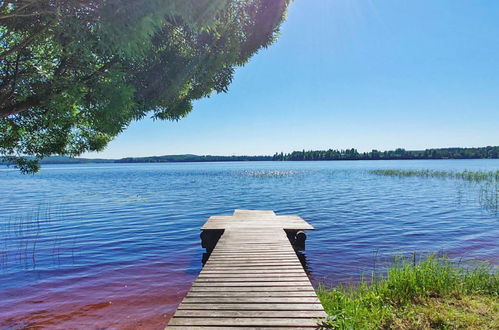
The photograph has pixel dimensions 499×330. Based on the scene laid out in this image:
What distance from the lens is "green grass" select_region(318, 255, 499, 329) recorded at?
5.20 m

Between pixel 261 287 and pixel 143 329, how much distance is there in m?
3.40

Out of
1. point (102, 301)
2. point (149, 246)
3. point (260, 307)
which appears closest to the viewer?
point (260, 307)

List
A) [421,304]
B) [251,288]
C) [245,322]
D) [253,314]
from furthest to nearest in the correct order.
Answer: [421,304], [251,288], [253,314], [245,322]

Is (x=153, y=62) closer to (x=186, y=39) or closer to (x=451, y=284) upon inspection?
(x=186, y=39)

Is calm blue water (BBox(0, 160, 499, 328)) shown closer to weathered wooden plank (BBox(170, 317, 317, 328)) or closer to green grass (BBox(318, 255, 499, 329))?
green grass (BBox(318, 255, 499, 329))

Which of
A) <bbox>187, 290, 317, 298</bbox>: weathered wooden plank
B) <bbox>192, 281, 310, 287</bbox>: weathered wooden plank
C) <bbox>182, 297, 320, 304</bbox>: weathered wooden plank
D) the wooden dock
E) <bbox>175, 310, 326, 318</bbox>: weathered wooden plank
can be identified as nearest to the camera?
the wooden dock

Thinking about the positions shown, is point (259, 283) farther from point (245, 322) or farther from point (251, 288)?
point (245, 322)

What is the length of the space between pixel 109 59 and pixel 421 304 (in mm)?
8087

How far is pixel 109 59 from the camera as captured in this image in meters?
5.96

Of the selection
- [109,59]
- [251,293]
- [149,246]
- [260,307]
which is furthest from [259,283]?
[149,246]

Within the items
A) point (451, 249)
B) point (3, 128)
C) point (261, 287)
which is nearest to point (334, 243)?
point (451, 249)

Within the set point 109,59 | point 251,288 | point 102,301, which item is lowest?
point 102,301

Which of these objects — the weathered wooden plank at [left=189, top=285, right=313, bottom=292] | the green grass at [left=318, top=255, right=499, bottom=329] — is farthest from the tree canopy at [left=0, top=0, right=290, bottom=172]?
the green grass at [left=318, top=255, right=499, bottom=329]

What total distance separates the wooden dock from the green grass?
568 millimetres
